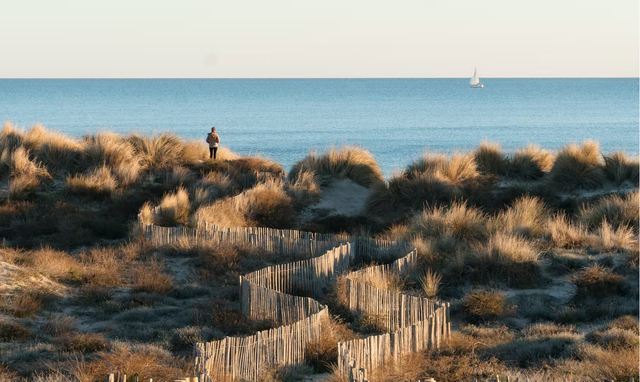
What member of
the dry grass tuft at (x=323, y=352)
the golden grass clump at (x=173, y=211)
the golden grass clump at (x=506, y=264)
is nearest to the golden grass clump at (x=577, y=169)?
the golden grass clump at (x=506, y=264)

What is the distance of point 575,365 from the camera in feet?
30.1

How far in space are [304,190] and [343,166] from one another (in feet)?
8.42

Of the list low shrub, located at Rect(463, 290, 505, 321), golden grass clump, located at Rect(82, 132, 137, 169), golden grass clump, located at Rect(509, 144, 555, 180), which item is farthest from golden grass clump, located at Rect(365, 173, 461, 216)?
low shrub, located at Rect(463, 290, 505, 321)

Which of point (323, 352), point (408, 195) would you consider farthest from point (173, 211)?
point (323, 352)

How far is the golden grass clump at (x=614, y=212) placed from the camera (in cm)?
1625

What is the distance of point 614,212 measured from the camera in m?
16.7

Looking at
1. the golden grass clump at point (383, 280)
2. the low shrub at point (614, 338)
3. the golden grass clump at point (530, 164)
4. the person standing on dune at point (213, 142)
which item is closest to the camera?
the low shrub at point (614, 338)

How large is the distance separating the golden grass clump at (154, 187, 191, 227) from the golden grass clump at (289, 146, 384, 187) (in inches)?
180

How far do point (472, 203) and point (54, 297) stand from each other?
1106 cm

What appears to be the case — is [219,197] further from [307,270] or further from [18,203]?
[307,270]

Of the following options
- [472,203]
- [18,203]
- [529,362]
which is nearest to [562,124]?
[472,203]

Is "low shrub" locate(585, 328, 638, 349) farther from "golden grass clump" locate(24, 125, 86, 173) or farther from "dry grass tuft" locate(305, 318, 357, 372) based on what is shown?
"golden grass clump" locate(24, 125, 86, 173)

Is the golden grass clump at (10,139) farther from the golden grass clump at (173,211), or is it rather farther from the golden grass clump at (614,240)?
the golden grass clump at (614,240)

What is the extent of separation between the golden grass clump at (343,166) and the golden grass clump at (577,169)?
16.2 feet
